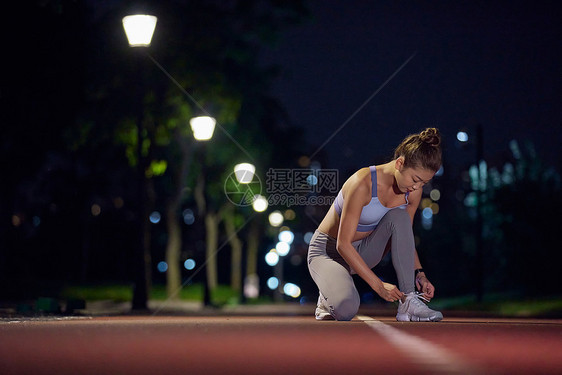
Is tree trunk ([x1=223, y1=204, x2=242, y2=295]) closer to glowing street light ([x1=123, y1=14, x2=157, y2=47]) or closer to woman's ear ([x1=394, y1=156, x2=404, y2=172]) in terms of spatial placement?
glowing street light ([x1=123, y1=14, x2=157, y2=47])

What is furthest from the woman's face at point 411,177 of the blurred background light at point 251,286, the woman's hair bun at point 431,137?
the blurred background light at point 251,286

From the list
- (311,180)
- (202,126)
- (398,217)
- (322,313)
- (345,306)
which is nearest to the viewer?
(398,217)

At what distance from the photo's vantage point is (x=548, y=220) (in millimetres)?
41156

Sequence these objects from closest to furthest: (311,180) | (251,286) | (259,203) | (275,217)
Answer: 1. (259,203)
2. (311,180)
3. (275,217)
4. (251,286)

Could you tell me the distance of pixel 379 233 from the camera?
10.7 m

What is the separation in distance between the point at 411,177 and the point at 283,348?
2.48 m

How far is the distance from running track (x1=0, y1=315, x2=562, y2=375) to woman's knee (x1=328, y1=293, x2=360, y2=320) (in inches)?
7.6

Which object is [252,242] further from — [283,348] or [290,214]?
[283,348]

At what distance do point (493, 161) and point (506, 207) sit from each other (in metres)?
98.9

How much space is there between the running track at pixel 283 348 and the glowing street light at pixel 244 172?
27170 mm

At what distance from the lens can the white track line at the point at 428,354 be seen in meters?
6.50

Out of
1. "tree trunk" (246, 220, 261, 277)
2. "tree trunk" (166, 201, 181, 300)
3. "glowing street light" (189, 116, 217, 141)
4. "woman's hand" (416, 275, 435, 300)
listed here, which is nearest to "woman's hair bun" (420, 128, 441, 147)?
"woman's hand" (416, 275, 435, 300)

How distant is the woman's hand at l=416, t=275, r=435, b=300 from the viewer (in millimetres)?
10420

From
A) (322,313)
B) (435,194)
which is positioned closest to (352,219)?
(322,313)
